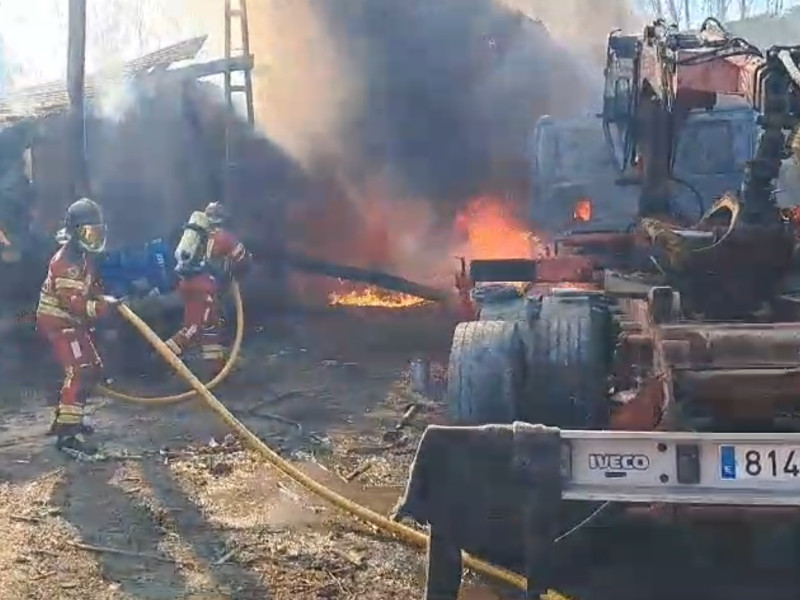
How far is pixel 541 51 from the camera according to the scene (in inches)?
775

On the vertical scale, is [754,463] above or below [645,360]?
below

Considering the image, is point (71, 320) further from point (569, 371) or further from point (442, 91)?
point (442, 91)

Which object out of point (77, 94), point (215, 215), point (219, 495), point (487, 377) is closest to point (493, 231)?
point (77, 94)

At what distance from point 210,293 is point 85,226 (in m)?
1.60

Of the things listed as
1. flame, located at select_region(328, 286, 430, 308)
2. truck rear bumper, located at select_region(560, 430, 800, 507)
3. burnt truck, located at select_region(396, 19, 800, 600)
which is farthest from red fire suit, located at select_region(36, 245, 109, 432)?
flame, located at select_region(328, 286, 430, 308)

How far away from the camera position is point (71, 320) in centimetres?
737

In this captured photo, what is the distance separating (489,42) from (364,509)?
1568cm

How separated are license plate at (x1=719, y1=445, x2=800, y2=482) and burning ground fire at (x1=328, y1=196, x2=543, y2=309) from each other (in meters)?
7.23

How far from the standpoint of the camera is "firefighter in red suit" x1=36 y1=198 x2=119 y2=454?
23.8 feet

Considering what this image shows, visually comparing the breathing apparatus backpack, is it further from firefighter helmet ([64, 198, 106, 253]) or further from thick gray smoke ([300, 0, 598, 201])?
thick gray smoke ([300, 0, 598, 201])

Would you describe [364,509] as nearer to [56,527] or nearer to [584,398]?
[584,398]

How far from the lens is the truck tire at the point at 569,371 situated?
5039 millimetres

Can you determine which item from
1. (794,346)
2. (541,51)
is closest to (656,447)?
(794,346)

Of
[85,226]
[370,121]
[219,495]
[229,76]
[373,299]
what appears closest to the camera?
[219,495]
